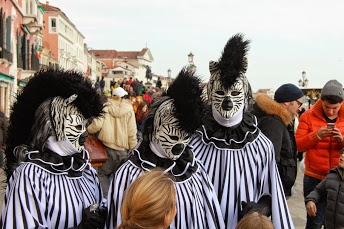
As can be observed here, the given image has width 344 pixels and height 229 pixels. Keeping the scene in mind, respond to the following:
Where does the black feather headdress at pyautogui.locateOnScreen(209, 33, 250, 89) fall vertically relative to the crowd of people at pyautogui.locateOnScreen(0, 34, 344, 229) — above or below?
above

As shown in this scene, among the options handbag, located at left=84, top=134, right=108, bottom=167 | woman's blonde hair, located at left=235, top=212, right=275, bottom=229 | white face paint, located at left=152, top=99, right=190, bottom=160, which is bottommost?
handbag, located at left=84, top=134, right=108, bottom=167

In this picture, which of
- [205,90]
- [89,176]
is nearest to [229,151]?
[205,90]

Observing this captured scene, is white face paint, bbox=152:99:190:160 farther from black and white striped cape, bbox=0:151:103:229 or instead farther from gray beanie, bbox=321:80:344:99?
gray beanie, bbox=321:80:344:99

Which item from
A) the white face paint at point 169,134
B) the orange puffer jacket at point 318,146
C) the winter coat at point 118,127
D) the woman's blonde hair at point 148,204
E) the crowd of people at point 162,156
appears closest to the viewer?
the woman's blonde hair at point 148,204

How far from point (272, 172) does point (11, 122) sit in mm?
1782

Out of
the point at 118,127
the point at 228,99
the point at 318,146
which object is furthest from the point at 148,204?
the point at 118,127

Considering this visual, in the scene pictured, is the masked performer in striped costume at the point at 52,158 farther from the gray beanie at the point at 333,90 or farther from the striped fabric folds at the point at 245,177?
the gray beanie at the point at 333,90

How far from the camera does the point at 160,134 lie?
300 cm

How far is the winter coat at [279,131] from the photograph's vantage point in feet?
13.3

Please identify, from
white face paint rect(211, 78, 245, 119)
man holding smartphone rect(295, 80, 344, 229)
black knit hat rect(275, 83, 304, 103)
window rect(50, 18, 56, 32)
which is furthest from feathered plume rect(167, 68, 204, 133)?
window rect(50, 18, 56, 32)

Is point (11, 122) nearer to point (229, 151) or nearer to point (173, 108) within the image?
point (173, 108)

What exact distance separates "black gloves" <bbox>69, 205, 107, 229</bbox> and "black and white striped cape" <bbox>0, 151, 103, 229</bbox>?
3.7 inches

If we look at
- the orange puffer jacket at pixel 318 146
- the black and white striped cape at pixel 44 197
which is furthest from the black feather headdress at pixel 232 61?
the orange puffer jacket at pixel 318 146

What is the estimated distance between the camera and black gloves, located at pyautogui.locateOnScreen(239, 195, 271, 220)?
313cm
